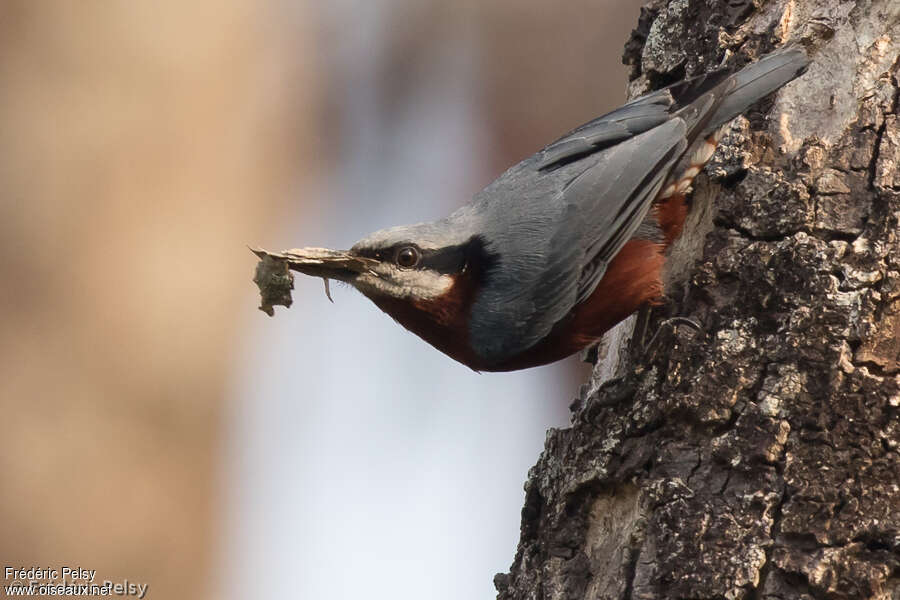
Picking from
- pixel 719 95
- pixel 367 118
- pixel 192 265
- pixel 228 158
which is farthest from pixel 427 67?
pixel 719 95

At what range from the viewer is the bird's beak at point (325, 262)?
324 centimetres

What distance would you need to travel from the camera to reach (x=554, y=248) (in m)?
3.55

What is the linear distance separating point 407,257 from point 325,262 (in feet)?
0.97

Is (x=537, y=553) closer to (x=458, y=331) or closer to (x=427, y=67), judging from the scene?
(x=458, y=331)

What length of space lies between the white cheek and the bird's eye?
2cm

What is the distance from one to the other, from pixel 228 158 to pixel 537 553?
3236 mm

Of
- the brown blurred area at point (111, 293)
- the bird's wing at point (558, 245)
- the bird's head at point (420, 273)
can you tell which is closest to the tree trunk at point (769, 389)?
the bird's wing at point (558, 245)

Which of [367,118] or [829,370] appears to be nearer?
[829,370]

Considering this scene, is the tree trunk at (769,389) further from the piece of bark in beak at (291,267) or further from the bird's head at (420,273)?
the piece of bark in beak at (291,267)

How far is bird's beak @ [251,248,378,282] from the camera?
324cm

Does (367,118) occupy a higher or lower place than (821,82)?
higher

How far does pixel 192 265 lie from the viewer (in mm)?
5078

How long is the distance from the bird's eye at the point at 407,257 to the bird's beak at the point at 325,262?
0.09m

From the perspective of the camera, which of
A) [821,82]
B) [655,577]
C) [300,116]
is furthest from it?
[300,116]
